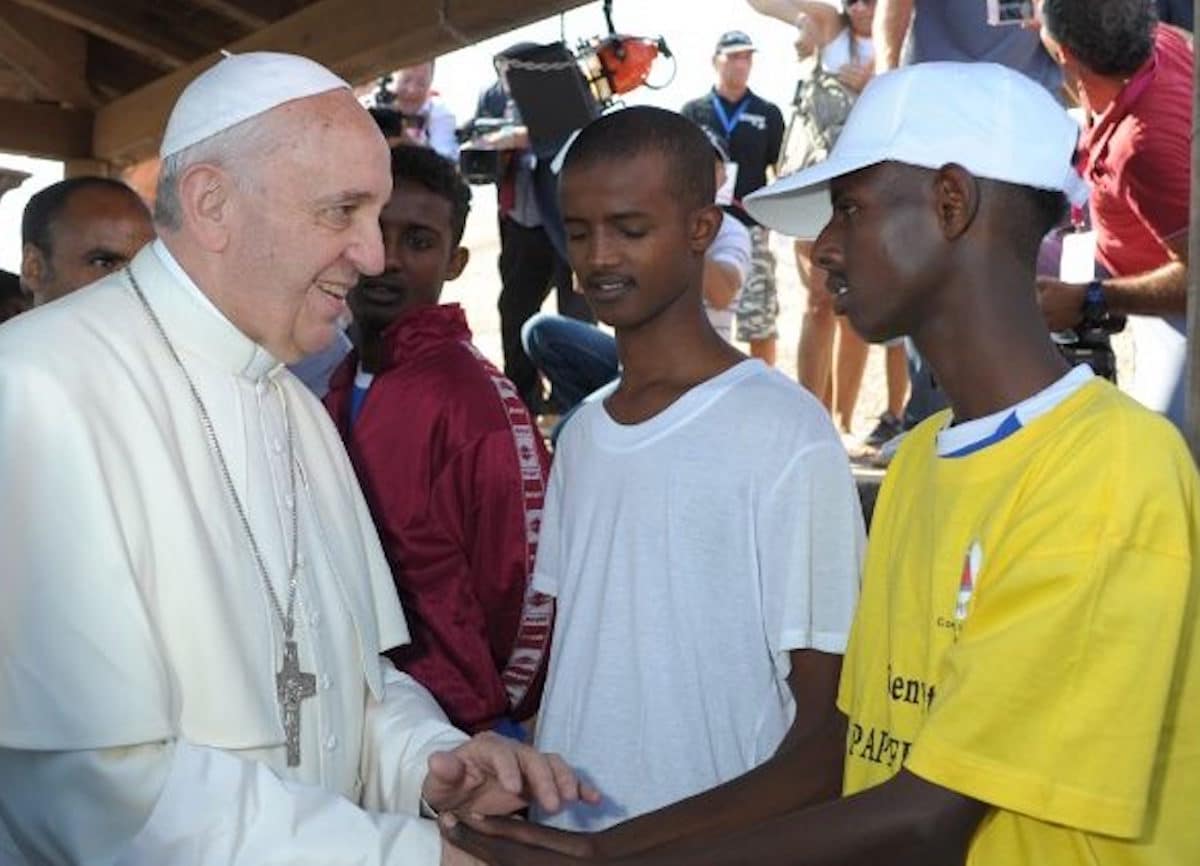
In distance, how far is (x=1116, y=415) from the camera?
2.49 meters

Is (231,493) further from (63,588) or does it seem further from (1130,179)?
(1130,179)

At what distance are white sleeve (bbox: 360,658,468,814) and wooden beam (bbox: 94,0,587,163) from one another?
345 cm

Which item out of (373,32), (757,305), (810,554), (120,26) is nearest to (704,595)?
(810,554)

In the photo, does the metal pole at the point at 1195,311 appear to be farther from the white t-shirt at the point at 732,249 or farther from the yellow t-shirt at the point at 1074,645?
the white t-shirt at the point at 732,249

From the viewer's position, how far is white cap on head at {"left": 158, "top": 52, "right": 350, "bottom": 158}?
3.07 m

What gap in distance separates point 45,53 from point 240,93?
6.52 m

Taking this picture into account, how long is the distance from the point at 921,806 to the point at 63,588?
1259 millimetres

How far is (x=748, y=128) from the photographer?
1134 centimetres

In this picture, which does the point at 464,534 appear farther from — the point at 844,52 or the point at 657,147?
the point at 844,52

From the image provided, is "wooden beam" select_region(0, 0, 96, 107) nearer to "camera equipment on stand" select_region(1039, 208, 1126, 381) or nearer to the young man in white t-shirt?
"camera equipment on stand" select_region(1039, 208, 1126, 381)

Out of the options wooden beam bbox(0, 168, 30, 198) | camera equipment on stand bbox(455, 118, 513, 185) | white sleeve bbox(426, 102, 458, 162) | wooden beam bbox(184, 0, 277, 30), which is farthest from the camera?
white sleeve bbox(426, 102, 458, 162)

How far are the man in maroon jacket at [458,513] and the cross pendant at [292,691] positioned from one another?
4.28 ft

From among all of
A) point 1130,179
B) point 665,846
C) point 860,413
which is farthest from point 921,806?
point 860,413

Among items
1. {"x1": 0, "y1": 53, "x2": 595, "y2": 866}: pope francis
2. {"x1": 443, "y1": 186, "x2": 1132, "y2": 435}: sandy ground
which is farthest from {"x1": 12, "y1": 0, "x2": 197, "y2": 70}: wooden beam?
{"x1": 0, "y1": 53, "x2": 595, "y2": 866}: pope francis
